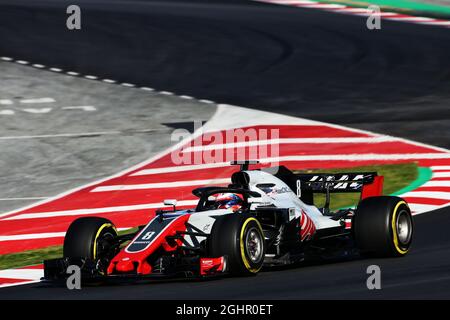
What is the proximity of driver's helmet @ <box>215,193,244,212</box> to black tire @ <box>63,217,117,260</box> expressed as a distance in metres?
1.16

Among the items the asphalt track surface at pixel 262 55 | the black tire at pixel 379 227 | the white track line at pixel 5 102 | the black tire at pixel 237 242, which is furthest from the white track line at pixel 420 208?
the white track line at pixel 5 102

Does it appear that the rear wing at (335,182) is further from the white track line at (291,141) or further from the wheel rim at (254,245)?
the white track line at (291,141)

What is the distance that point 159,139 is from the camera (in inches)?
843

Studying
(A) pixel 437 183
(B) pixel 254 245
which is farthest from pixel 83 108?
(B) pixel 254 245

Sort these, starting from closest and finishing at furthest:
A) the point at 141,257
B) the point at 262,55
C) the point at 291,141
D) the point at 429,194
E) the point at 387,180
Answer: the point at 141,257, the point at 429,194, the point at 387,180, the point at 291,141, the point at 262,55

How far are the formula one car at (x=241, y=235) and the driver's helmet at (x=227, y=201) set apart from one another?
11 millimetres

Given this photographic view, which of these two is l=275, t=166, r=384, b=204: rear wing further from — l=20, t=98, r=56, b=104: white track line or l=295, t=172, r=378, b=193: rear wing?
l=20, t=98, r=56, b=104: white track line

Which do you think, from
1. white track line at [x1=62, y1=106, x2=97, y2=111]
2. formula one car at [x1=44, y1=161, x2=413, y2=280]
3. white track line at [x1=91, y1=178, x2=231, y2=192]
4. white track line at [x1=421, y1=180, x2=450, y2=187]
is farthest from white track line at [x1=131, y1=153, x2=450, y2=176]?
formula one car at [x1=44, y1=161, x2=413, y2=280]

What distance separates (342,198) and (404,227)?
425 centimetres

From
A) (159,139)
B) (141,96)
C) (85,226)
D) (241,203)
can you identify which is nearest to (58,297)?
(85,226)

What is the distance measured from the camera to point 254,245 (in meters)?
11.7

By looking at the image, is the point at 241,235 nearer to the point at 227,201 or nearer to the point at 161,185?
the point at 227,201

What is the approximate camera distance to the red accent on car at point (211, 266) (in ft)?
37.2
